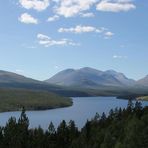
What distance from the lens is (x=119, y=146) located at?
269 feet

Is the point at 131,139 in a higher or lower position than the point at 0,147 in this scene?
higher

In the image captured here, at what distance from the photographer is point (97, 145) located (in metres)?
105

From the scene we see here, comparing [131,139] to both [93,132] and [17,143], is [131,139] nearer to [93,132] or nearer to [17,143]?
[93,132]

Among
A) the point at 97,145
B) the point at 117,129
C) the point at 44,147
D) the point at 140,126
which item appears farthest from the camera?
the point at 44,147

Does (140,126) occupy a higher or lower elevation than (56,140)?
higher

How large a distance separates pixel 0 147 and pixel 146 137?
58.8 metres

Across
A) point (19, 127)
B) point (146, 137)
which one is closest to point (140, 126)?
point (146, 137)

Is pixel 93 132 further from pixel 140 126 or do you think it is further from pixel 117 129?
pixel 140 126

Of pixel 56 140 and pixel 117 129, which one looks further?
pixel 56 140

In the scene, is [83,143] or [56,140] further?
[56,140]

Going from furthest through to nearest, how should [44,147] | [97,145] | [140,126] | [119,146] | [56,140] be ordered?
[56,140] → [44,147] → [97,145] → [140,126] → [119,146]

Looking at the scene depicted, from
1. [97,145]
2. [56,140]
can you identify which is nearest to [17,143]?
[56,140]

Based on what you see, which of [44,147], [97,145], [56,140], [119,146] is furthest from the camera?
[56,140]

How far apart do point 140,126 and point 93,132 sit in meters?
33.7
